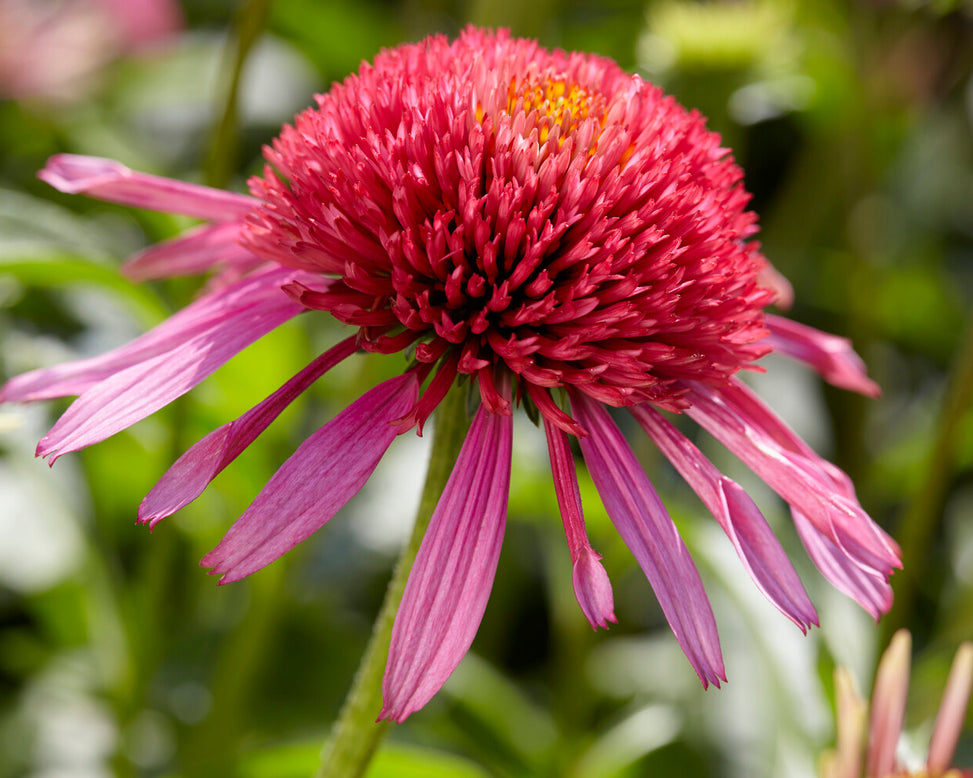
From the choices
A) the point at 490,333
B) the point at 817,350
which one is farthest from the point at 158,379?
the point at 817,350

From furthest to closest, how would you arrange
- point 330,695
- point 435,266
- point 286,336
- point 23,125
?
point 23,125 < point 330,695 < point 286,336 < point 435,266

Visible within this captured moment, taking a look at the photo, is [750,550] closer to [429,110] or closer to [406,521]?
[429,110]

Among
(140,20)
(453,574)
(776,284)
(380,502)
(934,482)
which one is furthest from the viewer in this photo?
(140,20)

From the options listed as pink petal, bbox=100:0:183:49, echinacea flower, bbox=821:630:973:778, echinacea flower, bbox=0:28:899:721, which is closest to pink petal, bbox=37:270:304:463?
echinacea flower, bbox=0:28:899:721

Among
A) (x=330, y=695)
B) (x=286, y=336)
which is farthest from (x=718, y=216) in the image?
(x=330, y=695)

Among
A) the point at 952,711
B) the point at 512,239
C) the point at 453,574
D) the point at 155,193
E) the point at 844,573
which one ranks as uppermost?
the point at 155,193

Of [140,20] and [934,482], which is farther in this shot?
[140,20]

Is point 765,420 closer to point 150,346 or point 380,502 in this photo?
point 150,346
